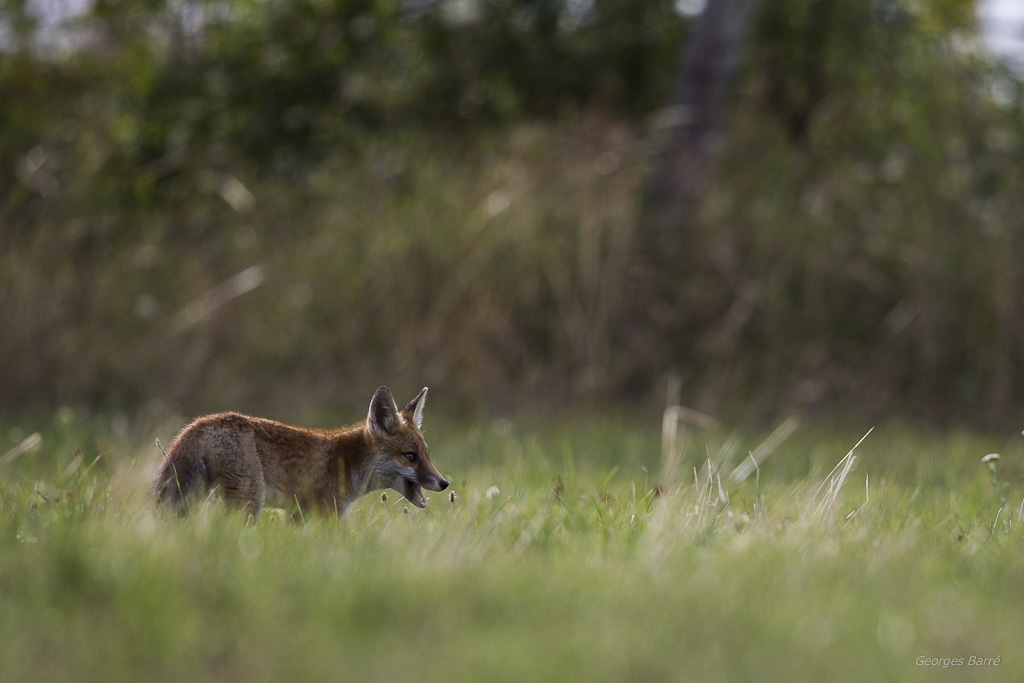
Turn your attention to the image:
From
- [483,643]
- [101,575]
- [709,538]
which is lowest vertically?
[709,538]

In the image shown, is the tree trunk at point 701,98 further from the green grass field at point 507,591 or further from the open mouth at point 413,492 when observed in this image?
the open mouth at point 413,492

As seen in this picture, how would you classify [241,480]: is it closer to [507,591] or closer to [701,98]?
[507,591]

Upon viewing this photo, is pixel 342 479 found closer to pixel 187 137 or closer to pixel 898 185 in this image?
pixel 898 185

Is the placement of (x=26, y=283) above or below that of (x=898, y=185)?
above

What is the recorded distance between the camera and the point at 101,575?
102 inches

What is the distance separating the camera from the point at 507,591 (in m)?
2.70

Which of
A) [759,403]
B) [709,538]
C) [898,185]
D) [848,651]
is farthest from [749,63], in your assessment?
[848,651]

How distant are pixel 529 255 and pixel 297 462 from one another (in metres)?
4.88

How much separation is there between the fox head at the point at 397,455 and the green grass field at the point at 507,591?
13 cm

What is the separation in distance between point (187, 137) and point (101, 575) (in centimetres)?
935

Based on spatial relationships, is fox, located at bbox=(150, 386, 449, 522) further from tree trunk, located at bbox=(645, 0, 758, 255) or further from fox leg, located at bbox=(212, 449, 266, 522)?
tree trunk, located at bbox=(645, 0, 758, 255)

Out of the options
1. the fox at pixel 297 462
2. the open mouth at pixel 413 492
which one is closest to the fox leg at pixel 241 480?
the fox at pixel 297 462

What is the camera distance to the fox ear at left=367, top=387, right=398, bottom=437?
3885 millimetres

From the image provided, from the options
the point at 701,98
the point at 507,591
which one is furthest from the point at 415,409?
the point at 701,98
